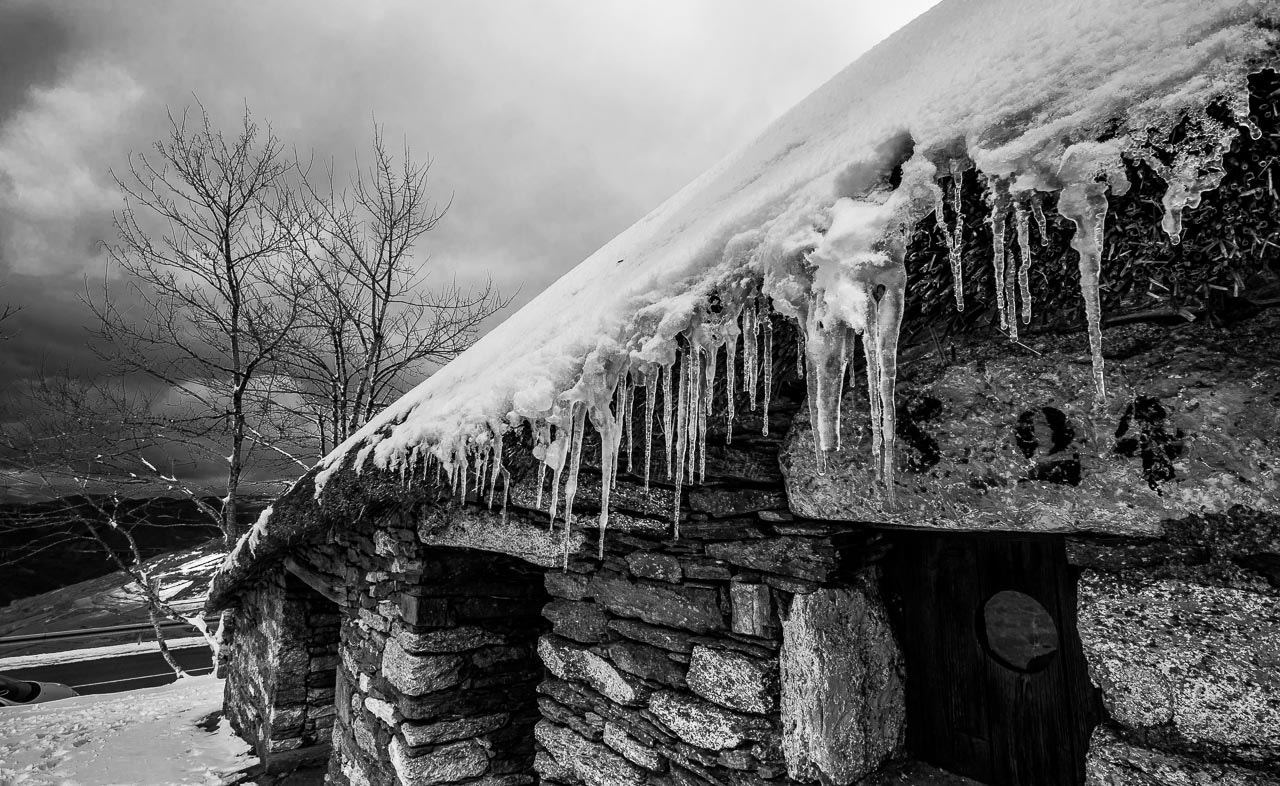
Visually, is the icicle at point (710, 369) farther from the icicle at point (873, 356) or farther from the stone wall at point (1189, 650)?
the stone wall at point (1189, 650)

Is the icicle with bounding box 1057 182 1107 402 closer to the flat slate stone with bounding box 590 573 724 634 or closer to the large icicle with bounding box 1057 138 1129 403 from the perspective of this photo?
the large icicle with bounding box 1057 138 1129 403

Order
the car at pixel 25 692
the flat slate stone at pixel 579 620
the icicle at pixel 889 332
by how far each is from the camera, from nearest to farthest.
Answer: the icicle at pixel 889 332, the flat slate stone at pixel 579 620, the car at pixel 25 692

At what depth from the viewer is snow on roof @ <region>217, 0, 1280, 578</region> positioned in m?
0.67

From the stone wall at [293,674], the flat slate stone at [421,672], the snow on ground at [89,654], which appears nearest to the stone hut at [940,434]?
the flat slate stone at [421,672]

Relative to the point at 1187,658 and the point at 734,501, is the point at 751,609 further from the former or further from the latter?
the point at 1187,658

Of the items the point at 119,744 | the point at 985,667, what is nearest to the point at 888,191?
the point at 985,667

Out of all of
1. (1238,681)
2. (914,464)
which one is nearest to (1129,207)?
(914,464)

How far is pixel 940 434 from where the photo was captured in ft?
3.75

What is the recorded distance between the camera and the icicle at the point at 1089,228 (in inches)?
27.0

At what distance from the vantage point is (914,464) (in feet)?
3.83

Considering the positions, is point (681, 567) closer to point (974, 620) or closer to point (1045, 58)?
point (974, 620)

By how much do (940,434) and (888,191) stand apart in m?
0.50

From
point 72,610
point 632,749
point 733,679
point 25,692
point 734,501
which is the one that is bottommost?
point 72,610

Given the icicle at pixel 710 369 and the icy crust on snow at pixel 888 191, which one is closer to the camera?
the icy crust on snow at pixel 888 191
